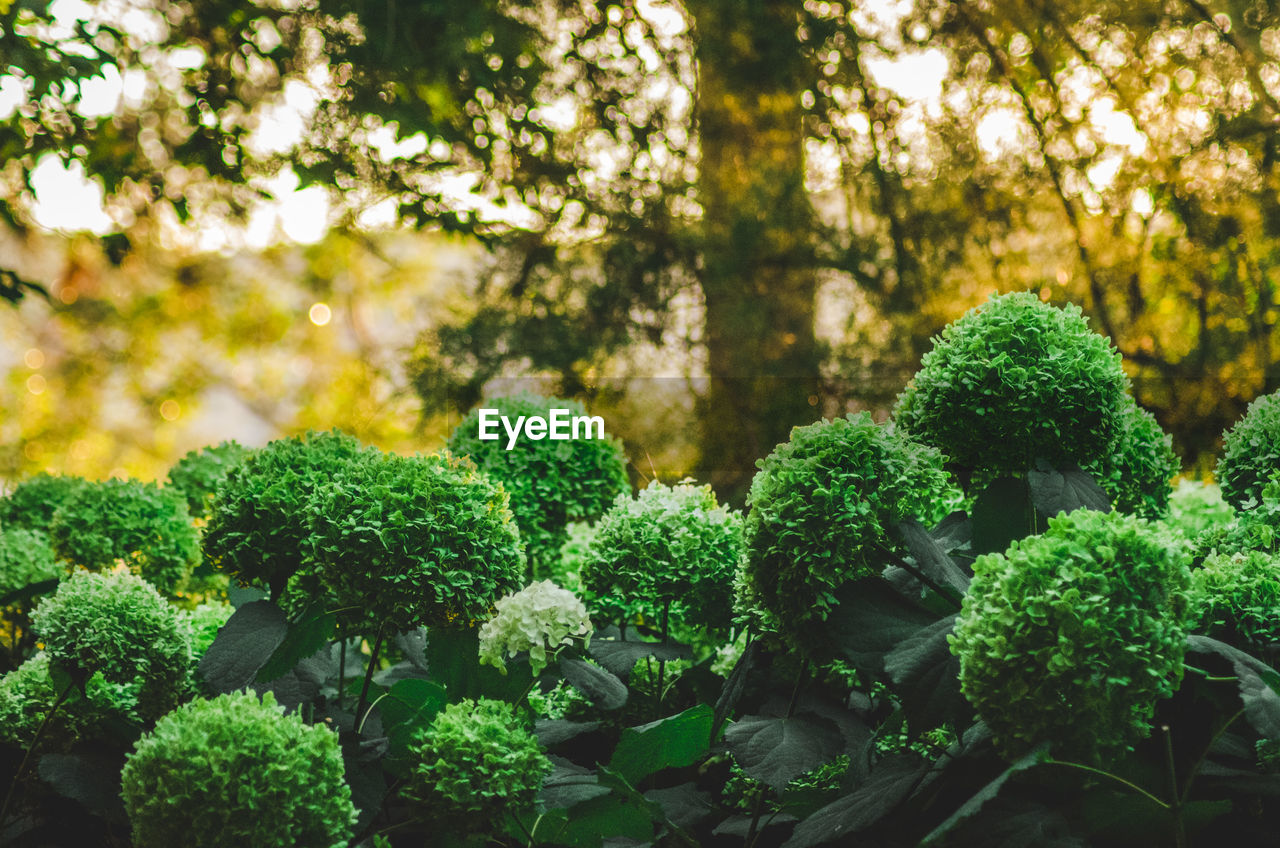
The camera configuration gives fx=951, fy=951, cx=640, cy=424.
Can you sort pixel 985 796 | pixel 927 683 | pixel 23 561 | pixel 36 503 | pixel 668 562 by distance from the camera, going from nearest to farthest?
pixel 985 796 < pixel 927 683 < pixel 668 562 < pixel 23 561 < pixel 36 503

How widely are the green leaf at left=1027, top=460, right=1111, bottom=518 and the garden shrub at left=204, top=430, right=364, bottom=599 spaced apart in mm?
920

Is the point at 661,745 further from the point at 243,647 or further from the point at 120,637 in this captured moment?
the point at 120,637

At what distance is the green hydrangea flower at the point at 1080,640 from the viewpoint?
0.86 meters

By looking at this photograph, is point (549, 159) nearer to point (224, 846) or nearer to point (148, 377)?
point (224, 846)

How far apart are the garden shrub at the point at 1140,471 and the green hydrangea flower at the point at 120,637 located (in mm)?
1318

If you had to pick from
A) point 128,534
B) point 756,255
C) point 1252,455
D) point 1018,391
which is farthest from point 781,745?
point 756,255

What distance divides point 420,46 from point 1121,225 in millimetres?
2649

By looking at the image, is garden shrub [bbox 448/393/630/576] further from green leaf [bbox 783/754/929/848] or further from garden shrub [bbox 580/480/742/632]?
green leaf [bbox 783/754/929/848]

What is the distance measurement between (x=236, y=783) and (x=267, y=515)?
1.60ft

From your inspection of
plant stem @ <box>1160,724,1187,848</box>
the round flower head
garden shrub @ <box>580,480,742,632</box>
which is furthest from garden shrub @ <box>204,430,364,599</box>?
plant stem @ <box>1160,724,1187,848</box>

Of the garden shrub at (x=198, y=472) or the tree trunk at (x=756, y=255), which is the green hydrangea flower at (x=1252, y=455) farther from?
the tree trunk at (x=756, y=255)

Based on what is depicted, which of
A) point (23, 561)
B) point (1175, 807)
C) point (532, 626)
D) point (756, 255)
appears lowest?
point (1175, 807)

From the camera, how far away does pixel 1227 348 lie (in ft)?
11.3

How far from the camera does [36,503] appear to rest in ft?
7.88
